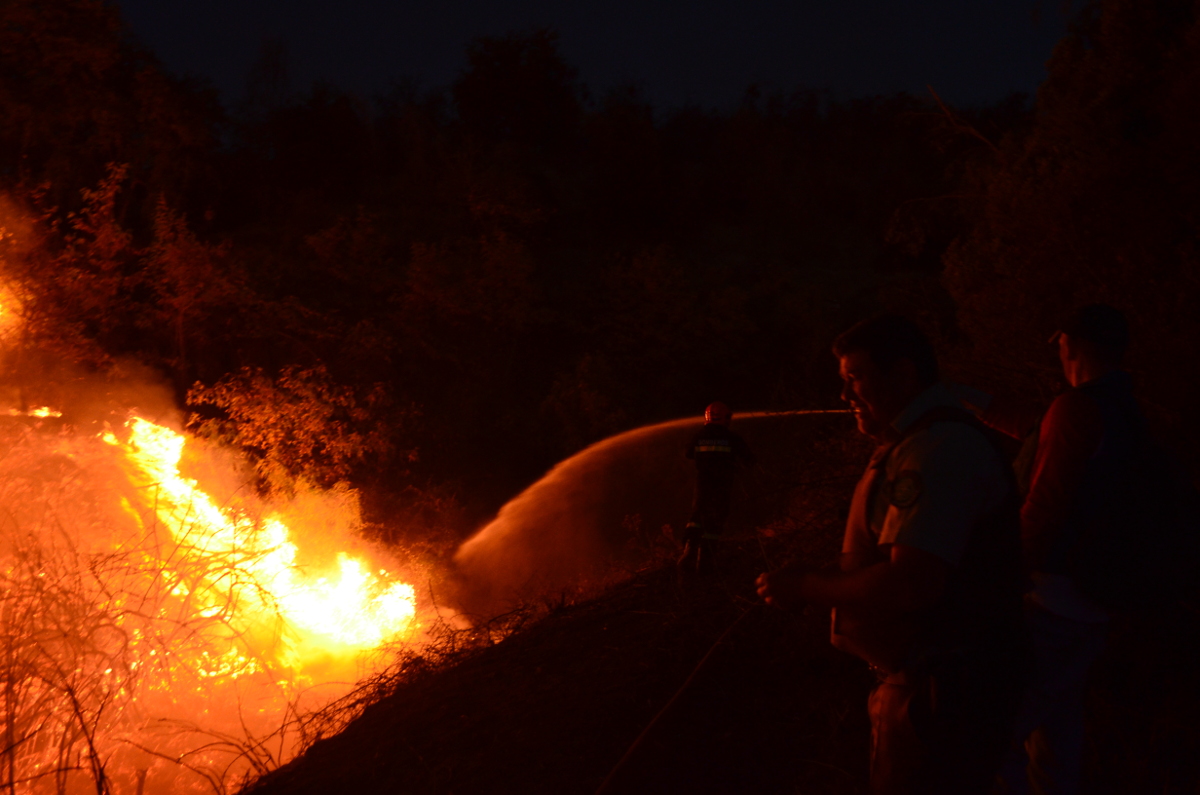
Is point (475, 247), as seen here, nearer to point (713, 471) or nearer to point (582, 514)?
point (582, 514)

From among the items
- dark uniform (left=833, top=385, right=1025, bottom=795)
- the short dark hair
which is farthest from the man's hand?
the short dark hair

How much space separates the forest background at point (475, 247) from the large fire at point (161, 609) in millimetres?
1989

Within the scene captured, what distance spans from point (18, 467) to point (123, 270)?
7.51 m

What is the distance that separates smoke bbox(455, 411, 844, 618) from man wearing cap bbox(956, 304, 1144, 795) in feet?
38.8

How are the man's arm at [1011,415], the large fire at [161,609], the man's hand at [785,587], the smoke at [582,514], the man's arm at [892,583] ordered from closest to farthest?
the man's arm at [892,583], the man's hand at [785,587], the man's arm at [1011,415], the large fire at [161,609], the smoke at [582,514]

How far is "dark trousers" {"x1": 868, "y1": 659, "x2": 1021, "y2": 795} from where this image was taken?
189 centimetres

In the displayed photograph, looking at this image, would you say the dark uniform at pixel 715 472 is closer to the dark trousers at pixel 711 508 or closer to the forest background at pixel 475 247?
the dark trousers at pixel 711 508

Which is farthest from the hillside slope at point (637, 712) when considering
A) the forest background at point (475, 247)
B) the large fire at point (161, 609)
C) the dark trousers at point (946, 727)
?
the forest background at point (475, 247)

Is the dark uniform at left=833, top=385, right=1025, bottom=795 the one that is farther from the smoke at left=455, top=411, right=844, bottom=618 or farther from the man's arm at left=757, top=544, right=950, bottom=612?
the smoke at left=455, top=411, right=844, bottom=618

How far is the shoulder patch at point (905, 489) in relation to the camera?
1.78m

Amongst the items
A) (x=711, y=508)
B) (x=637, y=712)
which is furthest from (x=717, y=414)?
(x=637, y=712)

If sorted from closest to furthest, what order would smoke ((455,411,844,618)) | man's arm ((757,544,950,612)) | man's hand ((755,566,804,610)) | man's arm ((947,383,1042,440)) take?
man's arm ((757,544,950,612)) → man's hand ((755,566,804,610)) → man's arm ((947,383,1042,440)) → smoke ((455,411,844,618))

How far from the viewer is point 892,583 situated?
1775 millimetres

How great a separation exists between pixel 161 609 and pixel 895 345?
8.31 metres
